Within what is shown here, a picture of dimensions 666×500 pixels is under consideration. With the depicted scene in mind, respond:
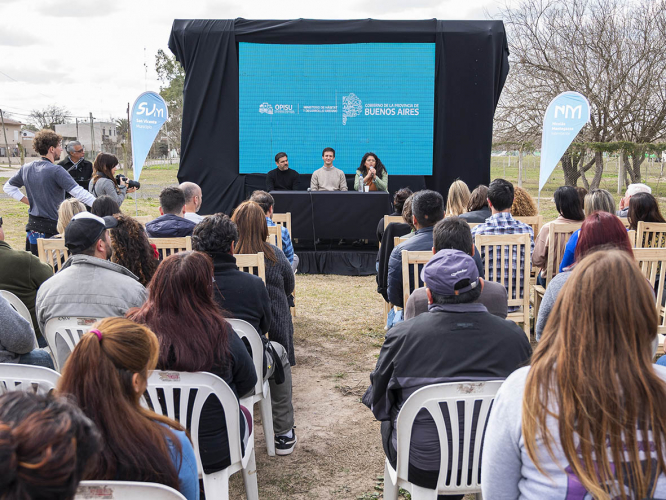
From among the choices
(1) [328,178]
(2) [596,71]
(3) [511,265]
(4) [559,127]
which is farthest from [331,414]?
(2) [596,71]

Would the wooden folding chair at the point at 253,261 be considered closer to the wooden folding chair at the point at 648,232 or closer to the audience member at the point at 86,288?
the audience member at the point at 86,288

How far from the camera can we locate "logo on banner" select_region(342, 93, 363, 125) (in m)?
7.83

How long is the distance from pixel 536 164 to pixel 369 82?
13.6 meters

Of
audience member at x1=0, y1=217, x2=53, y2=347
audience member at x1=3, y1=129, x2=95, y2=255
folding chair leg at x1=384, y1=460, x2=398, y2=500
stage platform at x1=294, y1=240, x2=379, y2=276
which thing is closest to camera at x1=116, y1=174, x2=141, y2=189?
audience member at x1=3, y1=129, x2=95, y2=255

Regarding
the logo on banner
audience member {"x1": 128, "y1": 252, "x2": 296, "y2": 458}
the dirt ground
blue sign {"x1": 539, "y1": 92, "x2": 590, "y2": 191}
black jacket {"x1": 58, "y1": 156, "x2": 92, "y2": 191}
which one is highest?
the logo on banner

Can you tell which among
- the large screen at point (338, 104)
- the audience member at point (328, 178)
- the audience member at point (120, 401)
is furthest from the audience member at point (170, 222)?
the large screen at point (338, 104)

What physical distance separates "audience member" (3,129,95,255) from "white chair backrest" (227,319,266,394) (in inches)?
117

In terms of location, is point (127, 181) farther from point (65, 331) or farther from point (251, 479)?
point (251, 479)

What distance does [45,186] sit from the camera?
4766 mm

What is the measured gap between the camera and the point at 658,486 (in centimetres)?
109

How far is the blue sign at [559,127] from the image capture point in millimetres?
6281

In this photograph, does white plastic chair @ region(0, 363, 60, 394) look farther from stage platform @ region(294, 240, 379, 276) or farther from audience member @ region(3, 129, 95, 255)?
stage platform @ region(294, 240, 379, 276)

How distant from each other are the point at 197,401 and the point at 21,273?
1538 mm

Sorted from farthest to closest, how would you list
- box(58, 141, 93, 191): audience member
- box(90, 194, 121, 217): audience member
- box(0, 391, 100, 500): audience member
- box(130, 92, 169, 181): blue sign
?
box(130, 92, 169, 181): blue sign < box(58, 141, 93, 191): audience member < box(90, 194, 121, 217): audience member < box(0, 391, 100, 500): audience member
